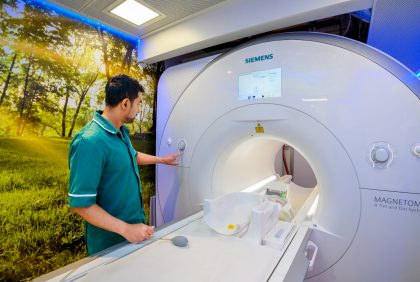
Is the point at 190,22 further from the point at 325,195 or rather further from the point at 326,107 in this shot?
the point at 325,195

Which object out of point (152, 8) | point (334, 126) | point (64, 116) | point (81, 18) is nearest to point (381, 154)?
point (334, 126)

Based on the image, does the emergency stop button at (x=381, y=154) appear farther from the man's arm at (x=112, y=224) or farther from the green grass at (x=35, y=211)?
the green grass at (x=35, y=211)

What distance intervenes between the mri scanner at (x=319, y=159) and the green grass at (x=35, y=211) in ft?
2.81

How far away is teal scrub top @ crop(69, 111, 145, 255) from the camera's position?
102cm

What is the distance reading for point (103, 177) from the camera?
1193 mm

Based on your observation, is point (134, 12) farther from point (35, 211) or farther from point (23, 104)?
point (35, 211)

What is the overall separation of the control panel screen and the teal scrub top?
765mm

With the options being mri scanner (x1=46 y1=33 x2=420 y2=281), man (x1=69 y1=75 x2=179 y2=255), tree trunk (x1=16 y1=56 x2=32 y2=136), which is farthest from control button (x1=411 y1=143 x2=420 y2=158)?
tree trunk (x1=16 y1=56 x2=32 y2=136)

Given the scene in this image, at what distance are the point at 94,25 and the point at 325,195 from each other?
1958 mm

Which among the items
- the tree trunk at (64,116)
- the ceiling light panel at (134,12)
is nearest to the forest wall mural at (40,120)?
the tree trunk at (64,116)

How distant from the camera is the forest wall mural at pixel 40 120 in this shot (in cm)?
135

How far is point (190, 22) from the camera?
64.4 inches

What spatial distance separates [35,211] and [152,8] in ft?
4.80

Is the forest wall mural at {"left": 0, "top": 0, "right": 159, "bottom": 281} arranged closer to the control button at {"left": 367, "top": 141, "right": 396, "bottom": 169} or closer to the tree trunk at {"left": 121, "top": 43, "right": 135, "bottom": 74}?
the tree trunk at {"left": 121, "top": 43, "right": 135, "bottom": 74}
